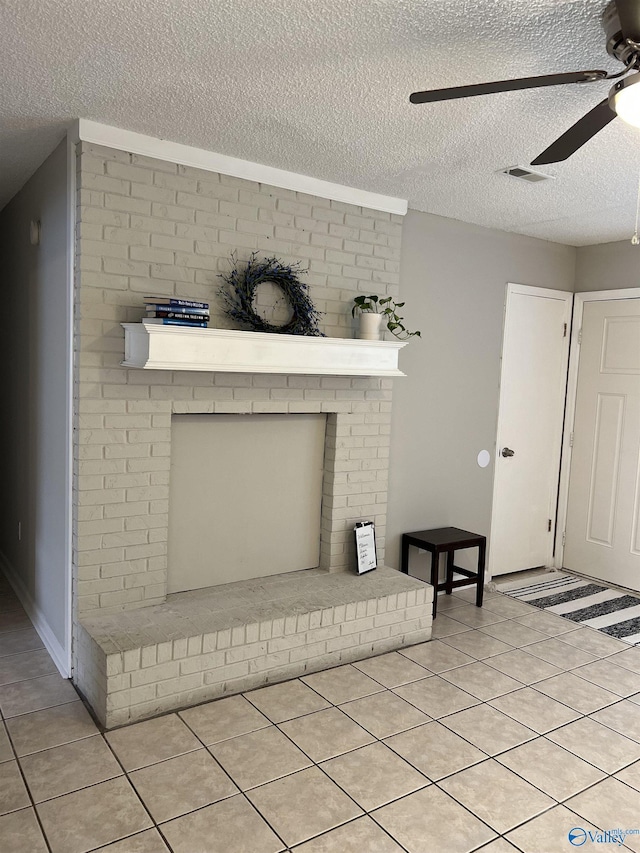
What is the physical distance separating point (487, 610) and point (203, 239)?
9.24 ft

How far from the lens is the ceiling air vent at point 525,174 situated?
3.23 meters

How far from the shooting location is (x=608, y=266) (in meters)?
4.88

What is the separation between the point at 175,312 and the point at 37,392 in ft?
A: 3.85

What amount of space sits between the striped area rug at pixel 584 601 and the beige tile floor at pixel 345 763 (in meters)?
0.55

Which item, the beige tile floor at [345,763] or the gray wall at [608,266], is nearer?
the beige tile floor at [345,763]

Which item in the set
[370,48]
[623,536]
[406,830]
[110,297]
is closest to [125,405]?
[110,297]

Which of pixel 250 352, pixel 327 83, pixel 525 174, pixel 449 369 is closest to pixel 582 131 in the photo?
pixel 327 83

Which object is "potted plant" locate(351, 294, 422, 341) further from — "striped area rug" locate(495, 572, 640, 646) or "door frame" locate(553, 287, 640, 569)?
"striped area rug" locate(495, 572, 640, 646)

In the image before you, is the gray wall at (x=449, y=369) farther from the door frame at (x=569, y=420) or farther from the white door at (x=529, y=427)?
the door frame at (x=569, y=420)

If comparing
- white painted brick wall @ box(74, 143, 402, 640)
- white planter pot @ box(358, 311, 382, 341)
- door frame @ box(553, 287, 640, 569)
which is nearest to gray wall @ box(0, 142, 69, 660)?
white painted brick wall @ box(74, 143, 402, 640)

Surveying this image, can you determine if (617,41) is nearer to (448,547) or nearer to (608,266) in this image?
(448,547)

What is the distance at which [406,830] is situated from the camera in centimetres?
221

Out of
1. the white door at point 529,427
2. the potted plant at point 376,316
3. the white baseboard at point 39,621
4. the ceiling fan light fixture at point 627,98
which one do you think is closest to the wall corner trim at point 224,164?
the potted plant at point 376,316

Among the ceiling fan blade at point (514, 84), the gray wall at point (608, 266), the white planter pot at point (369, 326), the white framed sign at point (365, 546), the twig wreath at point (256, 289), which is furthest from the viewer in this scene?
the gray wall at point (608, 266)
